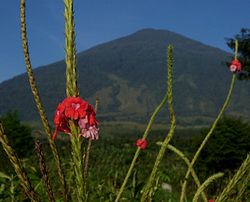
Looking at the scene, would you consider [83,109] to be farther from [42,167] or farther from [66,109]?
[42,167]

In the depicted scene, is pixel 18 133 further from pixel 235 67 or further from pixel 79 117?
pixel 79 117

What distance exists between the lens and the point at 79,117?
46.9 inches

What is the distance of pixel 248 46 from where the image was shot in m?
57.6

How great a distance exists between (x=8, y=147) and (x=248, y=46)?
192 ft

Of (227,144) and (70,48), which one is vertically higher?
(70,48)

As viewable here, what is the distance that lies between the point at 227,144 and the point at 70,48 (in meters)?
22.6

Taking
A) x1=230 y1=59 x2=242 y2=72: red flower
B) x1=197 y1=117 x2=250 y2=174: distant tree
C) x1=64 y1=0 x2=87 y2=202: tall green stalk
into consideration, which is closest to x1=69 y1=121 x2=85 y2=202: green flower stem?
x1=64 y1=0 x2=87 y2=202: tall green stalk

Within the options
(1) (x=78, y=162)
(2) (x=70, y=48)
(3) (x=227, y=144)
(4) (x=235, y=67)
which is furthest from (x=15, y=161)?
(3) (x=227, y=144)

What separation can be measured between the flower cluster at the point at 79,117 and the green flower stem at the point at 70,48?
0.12ft

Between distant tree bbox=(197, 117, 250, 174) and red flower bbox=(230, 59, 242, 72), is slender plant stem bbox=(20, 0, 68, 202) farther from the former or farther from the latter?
distant tree bbox=(197, 117, 250, 174)

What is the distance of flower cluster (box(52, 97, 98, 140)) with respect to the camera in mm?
1188

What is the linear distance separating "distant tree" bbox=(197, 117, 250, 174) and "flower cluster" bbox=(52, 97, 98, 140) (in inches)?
852

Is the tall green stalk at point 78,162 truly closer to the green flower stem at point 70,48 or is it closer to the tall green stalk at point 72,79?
the tall green stalk at point 72,79

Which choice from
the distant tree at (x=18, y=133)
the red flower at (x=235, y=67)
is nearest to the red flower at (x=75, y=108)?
the red flower at (x=235, y=67)
